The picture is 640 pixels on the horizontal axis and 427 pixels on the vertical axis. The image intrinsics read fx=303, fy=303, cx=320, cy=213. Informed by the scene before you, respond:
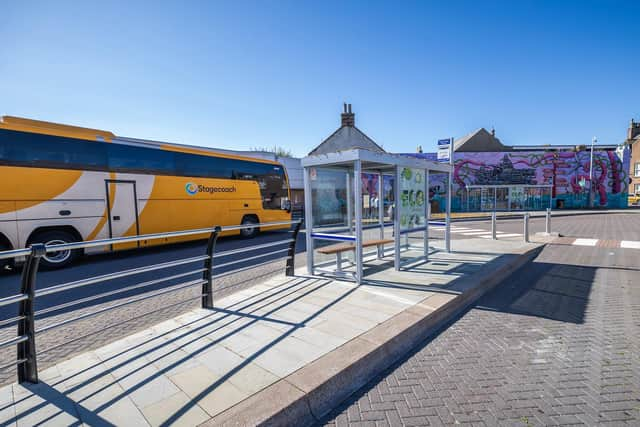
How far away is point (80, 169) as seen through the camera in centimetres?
809

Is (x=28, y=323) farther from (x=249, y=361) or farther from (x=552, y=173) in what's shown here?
(x=552, y=173)

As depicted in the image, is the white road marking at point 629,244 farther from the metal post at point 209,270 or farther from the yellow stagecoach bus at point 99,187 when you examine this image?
the yellow stagecoach bus at point 99,187

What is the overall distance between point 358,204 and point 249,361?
298cm

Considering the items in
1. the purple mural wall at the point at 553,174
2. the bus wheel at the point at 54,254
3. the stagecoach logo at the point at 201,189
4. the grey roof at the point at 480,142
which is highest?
the grey roof at the point at 480,142

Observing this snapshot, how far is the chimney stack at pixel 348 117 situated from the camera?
2877cm

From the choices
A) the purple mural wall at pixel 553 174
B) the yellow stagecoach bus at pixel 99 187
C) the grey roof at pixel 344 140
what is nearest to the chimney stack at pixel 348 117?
the grey roof at pixel 344 140

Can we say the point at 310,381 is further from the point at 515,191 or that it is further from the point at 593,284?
the point at 515,191

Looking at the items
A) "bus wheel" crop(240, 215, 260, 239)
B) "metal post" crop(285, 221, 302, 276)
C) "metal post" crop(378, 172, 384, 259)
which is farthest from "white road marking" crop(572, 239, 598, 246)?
"bus wheel" crop(240, 215, 260, 239)

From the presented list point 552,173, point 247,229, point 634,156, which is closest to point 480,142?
point 552,173

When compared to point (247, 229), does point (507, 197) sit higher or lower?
higher

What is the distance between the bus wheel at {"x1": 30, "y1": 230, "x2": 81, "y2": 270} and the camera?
24.6 ft

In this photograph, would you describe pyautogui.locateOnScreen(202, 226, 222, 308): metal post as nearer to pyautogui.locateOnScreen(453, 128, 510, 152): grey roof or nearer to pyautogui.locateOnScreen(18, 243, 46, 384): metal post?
pyautogui.locateOnScreen(18, 243, 46, 384): metal post

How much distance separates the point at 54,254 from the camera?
7.79 m

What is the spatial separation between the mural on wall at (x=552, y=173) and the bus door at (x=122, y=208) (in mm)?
28422
